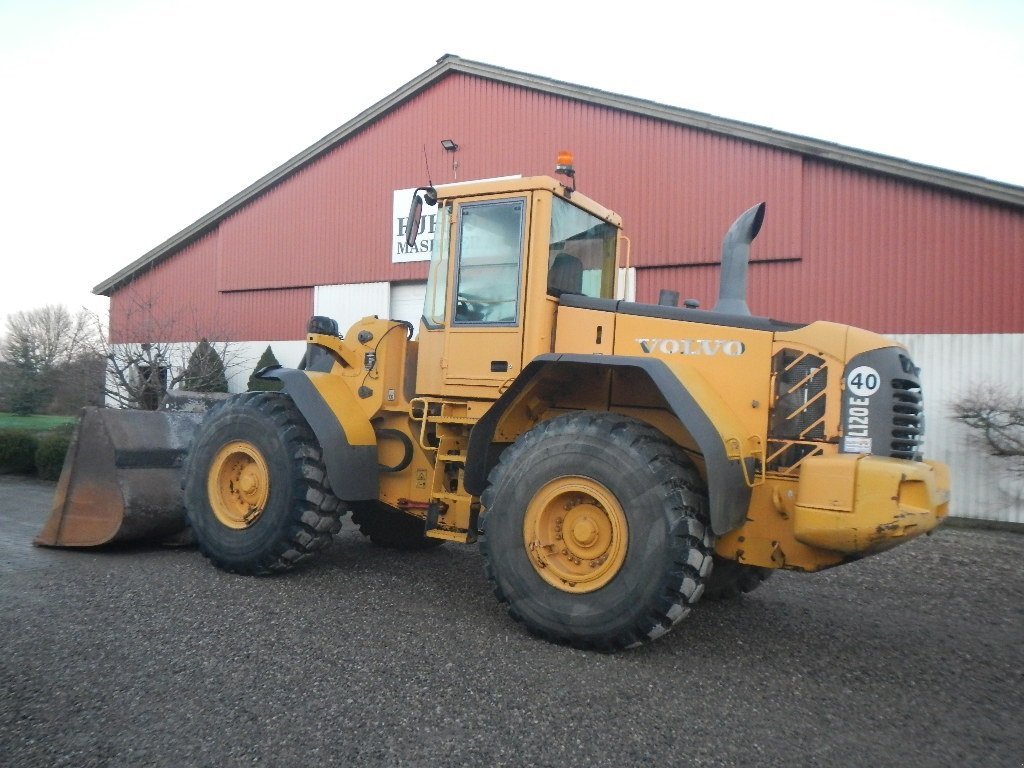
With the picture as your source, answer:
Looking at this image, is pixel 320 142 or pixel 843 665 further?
pixel 320 142

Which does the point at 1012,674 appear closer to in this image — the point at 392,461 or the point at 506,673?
the point at 506,673

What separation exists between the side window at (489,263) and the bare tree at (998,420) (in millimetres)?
8100

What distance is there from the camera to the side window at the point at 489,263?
5734 mm

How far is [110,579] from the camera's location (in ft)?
20.5

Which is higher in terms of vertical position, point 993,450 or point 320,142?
point 320,142

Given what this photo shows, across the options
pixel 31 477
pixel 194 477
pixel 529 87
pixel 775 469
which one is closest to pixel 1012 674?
pixel 775 469

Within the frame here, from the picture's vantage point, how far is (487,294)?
19.2 ft

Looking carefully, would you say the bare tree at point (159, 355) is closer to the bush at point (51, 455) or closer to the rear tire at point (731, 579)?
the bush at point (51, 455)

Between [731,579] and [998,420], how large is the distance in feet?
23.4

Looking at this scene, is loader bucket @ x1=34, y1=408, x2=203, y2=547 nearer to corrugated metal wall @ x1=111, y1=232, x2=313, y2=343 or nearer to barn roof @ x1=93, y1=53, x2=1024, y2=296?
barn roof @ x1=93, y1=53, x2=1024, y2=296

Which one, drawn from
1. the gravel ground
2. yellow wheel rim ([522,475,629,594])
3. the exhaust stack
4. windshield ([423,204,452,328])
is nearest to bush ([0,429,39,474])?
the gravel ground

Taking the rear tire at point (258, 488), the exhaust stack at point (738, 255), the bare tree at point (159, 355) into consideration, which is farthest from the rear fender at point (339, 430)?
the bare tree at point (159, 355)

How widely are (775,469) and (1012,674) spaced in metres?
1.75

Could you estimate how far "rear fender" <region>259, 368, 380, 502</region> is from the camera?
20.5ft
